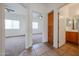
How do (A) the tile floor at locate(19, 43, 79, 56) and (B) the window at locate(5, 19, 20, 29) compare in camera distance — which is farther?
(A) the tile floor at locate(19, 43, 79, 56)

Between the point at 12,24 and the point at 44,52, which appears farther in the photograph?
the point at 44,52

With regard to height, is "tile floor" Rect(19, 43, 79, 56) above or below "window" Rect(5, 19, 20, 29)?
below

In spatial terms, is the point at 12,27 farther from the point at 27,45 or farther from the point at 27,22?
the point at 27,45

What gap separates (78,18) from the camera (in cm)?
475

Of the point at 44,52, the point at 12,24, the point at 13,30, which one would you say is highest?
the point at 12,24

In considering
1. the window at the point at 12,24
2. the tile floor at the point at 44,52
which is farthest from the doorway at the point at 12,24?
the tile floor at the point at 44,52

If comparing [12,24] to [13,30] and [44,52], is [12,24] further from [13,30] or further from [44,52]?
[44,52]

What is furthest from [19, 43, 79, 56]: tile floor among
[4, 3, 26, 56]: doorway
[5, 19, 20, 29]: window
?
[5, 19, 20, 29]: window

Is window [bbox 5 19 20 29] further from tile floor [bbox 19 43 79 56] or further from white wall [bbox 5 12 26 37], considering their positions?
tile floor [bbox 19 43 79 56]

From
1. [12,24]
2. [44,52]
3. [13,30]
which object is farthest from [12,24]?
[44,52]

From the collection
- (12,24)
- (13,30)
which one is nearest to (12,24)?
(12,24)

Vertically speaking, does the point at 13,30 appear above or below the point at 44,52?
above

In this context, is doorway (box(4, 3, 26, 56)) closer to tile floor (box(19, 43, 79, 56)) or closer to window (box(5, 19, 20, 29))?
window (box(5, 19, 20, 29))

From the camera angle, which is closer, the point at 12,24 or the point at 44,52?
the point at 12,24
